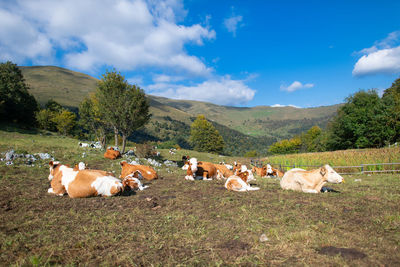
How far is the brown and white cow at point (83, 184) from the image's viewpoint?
26.0 feet

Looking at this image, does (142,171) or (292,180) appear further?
(142,171)

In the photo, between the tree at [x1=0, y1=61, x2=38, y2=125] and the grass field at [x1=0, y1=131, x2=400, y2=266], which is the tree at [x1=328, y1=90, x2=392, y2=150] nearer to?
the grass field at [x1=0, y1=131, x2=400, y2=266]

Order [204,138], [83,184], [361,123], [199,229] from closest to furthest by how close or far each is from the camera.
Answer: [199,229] < [83,184] < [361,123] < [204,138]

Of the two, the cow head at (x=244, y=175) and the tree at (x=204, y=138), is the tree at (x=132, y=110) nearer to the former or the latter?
the cow head at (x=244, y=175)

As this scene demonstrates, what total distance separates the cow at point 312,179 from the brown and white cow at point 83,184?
740 centimetres

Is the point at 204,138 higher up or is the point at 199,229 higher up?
the point at 204,138

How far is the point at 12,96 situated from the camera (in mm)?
47000

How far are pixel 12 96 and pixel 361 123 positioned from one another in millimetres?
74700

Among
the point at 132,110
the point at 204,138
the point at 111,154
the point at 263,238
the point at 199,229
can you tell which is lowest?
the point at 199,229

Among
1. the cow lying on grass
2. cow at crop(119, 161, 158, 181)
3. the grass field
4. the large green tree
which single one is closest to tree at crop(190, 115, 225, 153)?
the large green tree

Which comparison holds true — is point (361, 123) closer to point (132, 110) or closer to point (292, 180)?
point (292, 180)

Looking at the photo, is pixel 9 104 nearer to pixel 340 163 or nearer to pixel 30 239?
pixel 30 239

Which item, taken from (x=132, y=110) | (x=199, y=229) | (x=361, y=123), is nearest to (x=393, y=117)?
(x=361, y=123)

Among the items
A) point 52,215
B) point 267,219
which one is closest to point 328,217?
point 267,219
